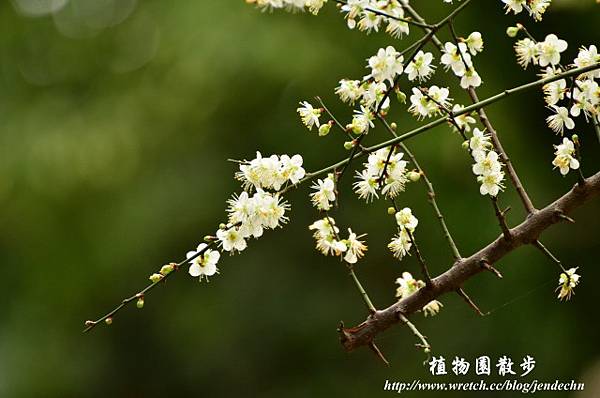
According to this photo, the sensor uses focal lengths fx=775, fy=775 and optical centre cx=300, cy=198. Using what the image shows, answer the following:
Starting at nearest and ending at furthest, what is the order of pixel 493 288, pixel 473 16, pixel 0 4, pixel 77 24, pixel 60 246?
1. pixel 493 288
2. pixel 473 16
3. pixel 60 246
4. pixel 77 24
5. pixel 0 4

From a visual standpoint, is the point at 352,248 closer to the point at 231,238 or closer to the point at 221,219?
the point at 231,238

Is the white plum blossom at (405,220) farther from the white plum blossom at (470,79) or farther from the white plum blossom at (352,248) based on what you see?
the white plum blossom at (470,79)

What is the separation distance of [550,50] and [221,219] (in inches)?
79.9

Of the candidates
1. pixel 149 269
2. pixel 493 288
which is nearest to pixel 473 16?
pixel 493 288

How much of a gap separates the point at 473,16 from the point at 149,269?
1475mm

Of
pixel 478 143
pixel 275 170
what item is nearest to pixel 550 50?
pixel 478 143

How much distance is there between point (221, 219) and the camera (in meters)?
2.81

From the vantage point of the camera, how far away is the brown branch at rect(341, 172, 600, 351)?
0.85 meters

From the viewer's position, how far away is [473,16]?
2.74 m

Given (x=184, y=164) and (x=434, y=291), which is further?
(x=184, y=164)

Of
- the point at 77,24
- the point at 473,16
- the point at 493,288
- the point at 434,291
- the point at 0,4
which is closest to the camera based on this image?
the point at 434,291

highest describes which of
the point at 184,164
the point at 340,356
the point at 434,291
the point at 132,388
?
the point at 184,164

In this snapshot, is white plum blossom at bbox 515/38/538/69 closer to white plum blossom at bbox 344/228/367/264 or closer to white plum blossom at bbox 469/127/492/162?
white plum blossom at bbox 469/127/492/162

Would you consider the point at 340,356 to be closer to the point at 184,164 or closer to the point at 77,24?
the point at 184,164
